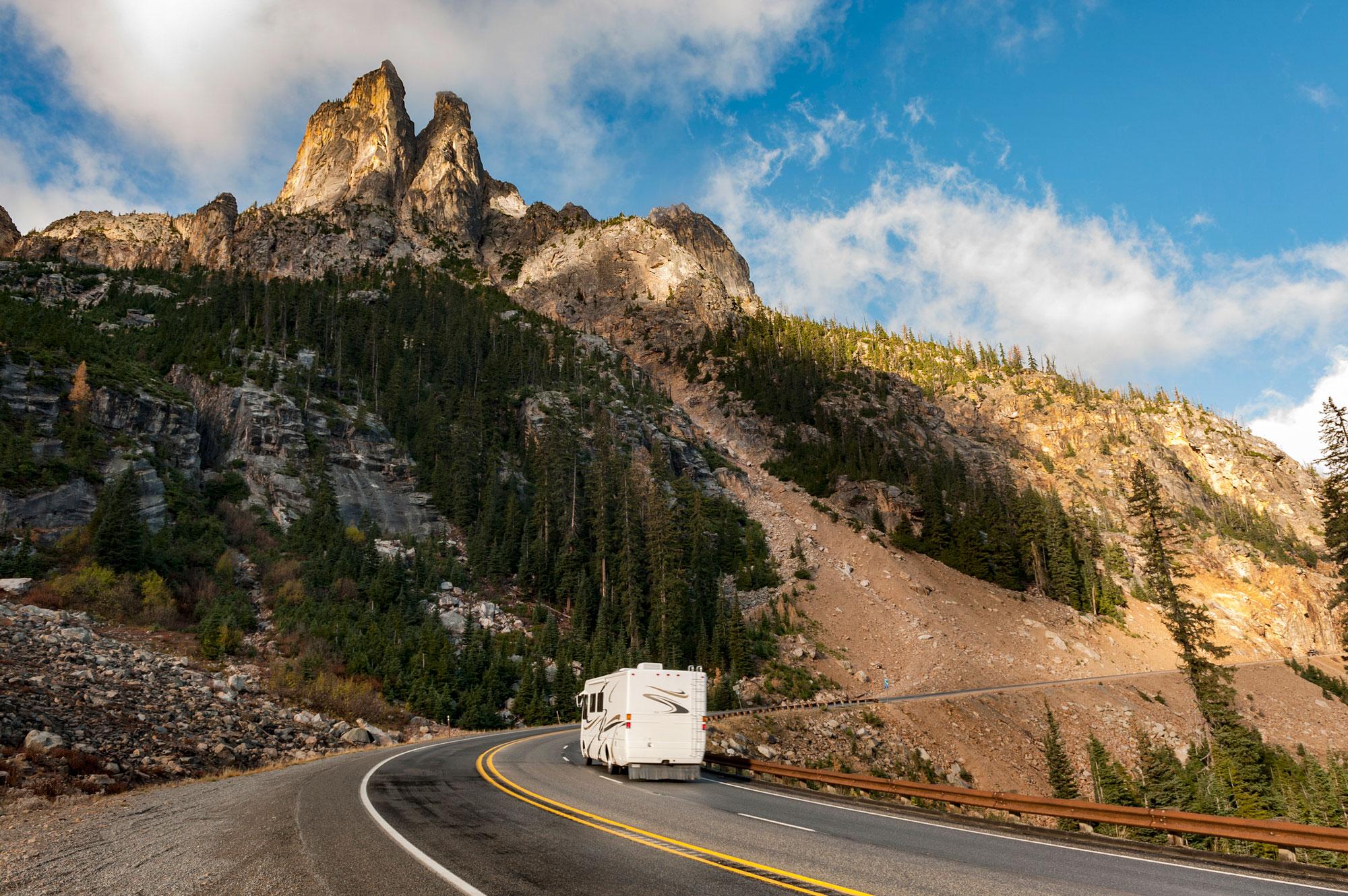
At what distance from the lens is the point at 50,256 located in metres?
125

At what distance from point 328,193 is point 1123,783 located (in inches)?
7313

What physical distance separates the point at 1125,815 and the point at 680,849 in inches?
356

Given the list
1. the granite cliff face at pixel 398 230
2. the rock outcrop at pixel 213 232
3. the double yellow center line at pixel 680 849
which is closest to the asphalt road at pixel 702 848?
the double yellow center line at pixel 680 849

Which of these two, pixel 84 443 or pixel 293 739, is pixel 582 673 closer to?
pixel 293 739

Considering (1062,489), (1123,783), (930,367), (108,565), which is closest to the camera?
(108,565)

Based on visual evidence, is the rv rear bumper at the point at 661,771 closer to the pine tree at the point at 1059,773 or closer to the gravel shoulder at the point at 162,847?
the gravel shoulder at the point at 162,847

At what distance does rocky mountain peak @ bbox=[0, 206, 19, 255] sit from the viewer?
129375mm

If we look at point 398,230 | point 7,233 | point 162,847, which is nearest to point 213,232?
point 7,233

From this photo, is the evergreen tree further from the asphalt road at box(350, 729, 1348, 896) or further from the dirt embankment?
the dirt embankment

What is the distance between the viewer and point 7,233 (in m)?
132

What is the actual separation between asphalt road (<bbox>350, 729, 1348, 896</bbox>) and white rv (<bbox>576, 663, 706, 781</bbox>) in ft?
7.67

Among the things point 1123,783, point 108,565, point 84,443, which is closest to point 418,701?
point 108,565

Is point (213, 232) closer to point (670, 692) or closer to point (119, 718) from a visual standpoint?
point (119, 718)

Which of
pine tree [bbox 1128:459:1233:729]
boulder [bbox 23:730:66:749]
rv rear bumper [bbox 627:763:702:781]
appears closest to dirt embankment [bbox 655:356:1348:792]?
pine tree [bbox 1128:459:1233:729]
